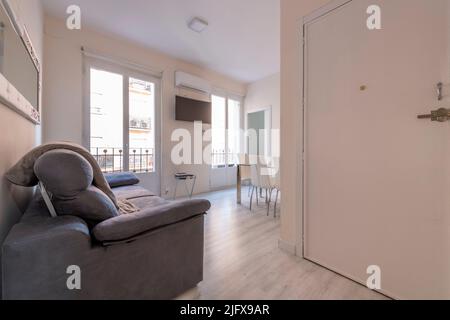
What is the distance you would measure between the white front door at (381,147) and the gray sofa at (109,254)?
1.11 metres

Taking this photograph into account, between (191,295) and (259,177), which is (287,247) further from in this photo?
(259,177)

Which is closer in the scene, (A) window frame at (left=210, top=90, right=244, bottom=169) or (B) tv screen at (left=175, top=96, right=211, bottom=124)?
(B) tv screen at (left=175, top=96, right=211, bottom=124)

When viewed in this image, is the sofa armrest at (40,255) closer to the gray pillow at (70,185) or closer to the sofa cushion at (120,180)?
the gray pillow at (70,185)

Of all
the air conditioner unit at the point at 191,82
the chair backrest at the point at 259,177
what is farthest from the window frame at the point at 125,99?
the chair backrest at the point at 259,177

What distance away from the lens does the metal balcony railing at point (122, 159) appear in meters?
3.29

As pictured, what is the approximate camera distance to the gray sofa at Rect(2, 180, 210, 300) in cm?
78

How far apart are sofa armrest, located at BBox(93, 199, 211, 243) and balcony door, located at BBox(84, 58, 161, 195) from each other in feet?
8.64

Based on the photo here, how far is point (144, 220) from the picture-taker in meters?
1.09

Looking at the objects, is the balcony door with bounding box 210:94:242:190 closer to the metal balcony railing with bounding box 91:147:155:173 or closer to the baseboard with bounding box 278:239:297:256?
the metal balcony railing with bounding box 91:147:155:173

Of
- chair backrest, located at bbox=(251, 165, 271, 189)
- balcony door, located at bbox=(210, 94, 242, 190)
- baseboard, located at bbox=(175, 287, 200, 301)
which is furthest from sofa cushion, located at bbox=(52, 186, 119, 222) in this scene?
balcony door, located at bbox=(210, 94, 242, 190)

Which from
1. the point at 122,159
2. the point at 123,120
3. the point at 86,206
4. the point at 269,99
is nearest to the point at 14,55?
the point at 86,206

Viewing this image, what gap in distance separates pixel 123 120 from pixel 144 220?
287 cm

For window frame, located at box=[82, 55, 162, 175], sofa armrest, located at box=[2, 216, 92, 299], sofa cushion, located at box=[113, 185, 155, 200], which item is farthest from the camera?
window frame, located at box=[82, 55, 162, 175]
